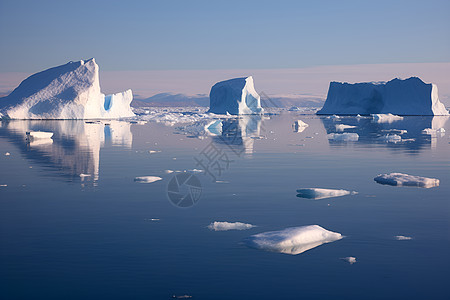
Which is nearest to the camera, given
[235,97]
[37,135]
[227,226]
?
[227,226]

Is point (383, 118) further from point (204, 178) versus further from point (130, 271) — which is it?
point (130, 271)

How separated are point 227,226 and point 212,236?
1.39 feet

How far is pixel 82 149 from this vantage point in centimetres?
1633

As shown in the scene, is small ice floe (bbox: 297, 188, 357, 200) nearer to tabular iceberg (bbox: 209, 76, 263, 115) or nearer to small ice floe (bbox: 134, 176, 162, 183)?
small ice floe (bbox: 134, 176, 162, 183)

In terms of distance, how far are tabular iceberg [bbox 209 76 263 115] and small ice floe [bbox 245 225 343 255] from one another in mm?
60259

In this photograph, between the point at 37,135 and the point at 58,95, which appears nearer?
the point at 37,135

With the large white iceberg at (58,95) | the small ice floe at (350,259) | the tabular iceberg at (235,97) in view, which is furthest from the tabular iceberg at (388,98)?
the small ice floe at (350,259)

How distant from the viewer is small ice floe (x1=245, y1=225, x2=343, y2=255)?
5090 millimetres

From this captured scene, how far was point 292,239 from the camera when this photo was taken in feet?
17.0

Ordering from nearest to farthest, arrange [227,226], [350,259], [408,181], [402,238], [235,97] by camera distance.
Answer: [350,259] → [402,238] → [227,226] → [408,181] → [235,97]

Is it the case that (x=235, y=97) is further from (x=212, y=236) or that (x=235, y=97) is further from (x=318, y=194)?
(x=212, y=236)

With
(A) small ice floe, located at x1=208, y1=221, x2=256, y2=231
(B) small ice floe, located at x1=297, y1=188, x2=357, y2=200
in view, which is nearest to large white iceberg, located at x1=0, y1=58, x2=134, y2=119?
(B) small ice floe, located at x1=297, y1=188, x2=357, y2=200

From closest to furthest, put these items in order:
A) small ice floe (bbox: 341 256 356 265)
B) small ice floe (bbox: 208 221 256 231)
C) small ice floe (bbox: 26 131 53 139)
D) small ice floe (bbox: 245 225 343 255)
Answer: small ice floe (bbox: 341 256 356 265)
small ice floe (bbox: 245 225 343 255)
small ice floe (bbox: 208 221 256 231)
small ice floe (bbox: 26 131 53 139)

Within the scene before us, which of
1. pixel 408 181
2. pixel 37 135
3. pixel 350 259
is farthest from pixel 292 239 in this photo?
pixel 37 135
